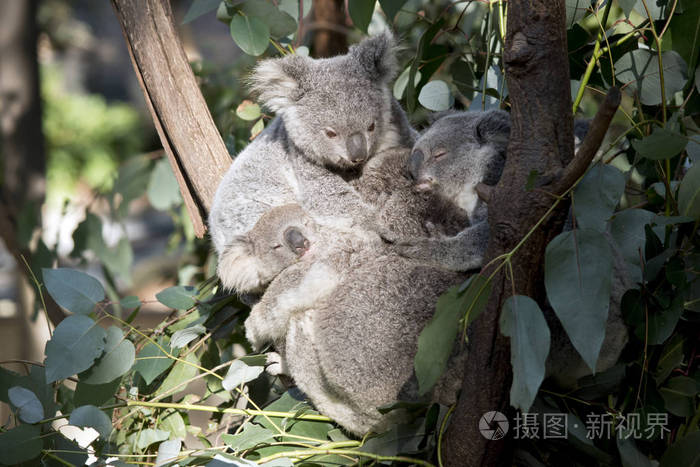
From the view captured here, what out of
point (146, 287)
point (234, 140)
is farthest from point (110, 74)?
point (234, 140)

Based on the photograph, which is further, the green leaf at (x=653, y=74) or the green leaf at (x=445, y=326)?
the green leaf at (x=653, y=74)

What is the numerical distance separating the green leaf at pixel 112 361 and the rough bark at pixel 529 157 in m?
1.03

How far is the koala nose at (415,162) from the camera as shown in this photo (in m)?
1.83

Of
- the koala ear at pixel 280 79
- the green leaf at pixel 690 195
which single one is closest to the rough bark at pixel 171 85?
the koala ear at pixel 280 79

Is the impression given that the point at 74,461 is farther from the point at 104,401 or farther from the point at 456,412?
the point at 456,412

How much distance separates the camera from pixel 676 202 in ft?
5.45

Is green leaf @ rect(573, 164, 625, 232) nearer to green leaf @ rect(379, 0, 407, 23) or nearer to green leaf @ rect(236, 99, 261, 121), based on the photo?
green leaf @ rect(379, 0, 407, 23)

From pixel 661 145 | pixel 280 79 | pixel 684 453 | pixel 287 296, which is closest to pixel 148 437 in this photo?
pixel 287 296

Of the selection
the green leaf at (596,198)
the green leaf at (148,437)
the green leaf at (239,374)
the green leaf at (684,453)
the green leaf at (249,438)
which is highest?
the green leaf at (596,198)

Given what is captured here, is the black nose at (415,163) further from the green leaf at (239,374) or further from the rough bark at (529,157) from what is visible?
Answer: the green leaf at (239,374)

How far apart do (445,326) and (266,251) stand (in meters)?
0.81

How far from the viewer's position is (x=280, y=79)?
2240mm

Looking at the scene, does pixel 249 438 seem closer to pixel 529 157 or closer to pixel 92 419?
pixel 92 419

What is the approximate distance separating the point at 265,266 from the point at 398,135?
685 millimetres
